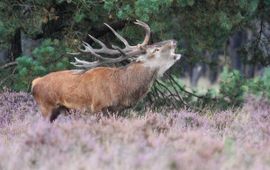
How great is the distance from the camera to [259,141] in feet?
25.0

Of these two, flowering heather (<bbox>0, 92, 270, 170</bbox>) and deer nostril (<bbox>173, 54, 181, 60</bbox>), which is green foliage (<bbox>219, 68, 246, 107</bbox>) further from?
flowering heather (<bbox>0, 92, 270, 170</bbox>)

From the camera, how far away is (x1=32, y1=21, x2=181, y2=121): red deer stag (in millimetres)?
9562

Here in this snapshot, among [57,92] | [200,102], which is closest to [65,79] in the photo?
[57,92]

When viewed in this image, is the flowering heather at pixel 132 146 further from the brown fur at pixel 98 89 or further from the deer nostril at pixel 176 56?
the deer nostril at pixel 176 56

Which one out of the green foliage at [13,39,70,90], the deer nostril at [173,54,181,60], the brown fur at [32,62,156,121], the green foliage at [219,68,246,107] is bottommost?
the green foliage at [219,68,246,107]

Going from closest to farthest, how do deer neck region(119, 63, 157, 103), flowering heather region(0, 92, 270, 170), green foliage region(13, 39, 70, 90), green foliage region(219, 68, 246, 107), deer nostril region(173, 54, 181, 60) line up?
1. flowering heather region(0, 92, 270, 170)
2. deer nostril region(173, 54, 181, 60)
3. deer neck region(119, 63, 157, 103)
4. green foliage region(13, 39, 70, 90)
5. green foliage region(219, 68, 246, 107)

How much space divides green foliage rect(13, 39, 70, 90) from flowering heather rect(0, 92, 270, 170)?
3.37 meters

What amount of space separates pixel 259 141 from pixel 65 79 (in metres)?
3.28

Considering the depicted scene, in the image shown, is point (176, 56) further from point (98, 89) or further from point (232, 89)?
point (232, 89)

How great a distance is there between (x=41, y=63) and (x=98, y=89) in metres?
3.18

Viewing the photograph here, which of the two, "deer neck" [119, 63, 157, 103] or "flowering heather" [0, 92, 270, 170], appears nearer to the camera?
"flowering heather" [0, 92, 270, 170]

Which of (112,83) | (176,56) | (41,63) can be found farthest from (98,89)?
(41,63)

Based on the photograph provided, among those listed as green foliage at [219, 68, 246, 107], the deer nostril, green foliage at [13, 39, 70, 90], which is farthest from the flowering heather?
green foliage at [219, 68, 246, 107]

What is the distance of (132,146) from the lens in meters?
6.59
